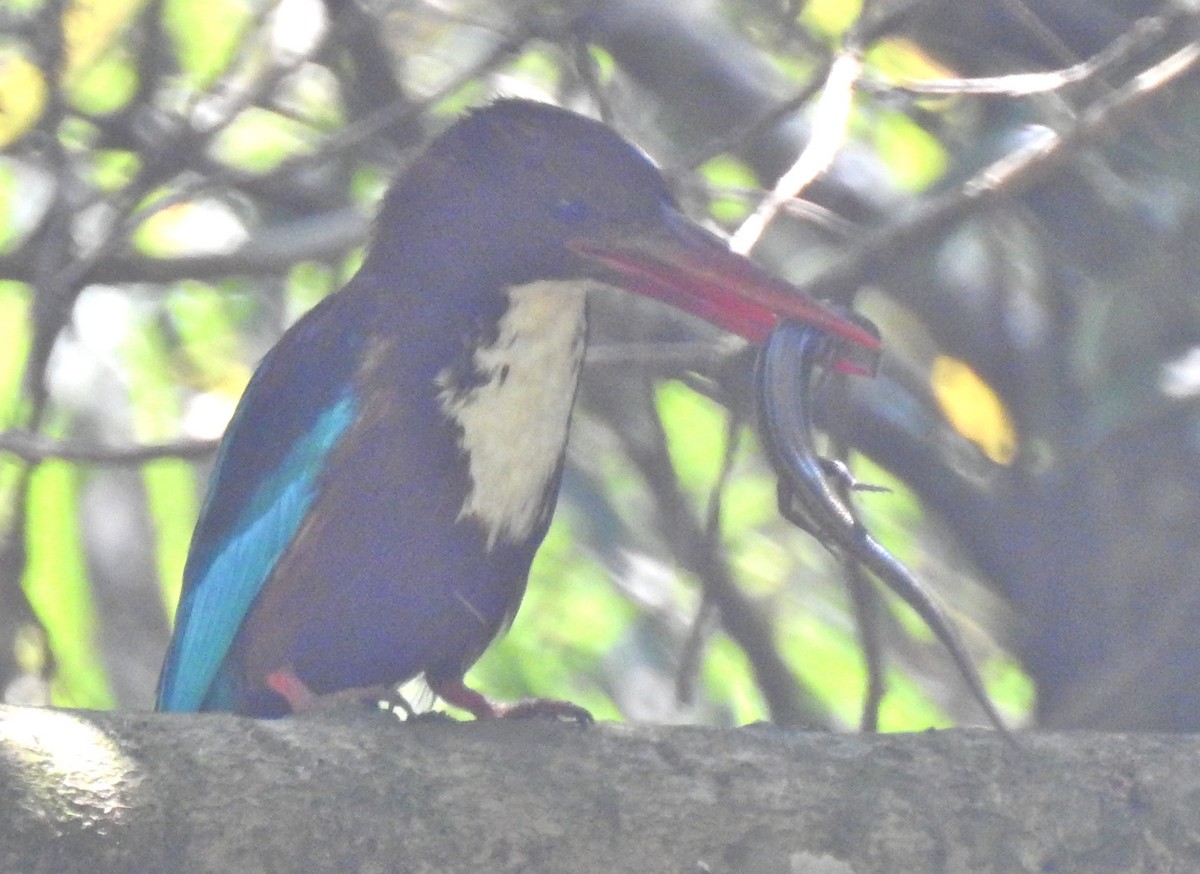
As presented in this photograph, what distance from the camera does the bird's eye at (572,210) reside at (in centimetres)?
257

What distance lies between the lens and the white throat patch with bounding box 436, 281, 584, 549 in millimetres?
2568

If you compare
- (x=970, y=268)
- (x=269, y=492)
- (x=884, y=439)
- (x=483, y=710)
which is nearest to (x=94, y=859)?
(x=483, y=710)

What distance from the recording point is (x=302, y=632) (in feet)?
8.60

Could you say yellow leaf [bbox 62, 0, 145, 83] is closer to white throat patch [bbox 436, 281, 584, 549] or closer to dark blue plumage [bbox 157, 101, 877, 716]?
dark blue plumage [bbox 157, 101, 877, 716]

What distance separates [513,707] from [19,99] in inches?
64.9

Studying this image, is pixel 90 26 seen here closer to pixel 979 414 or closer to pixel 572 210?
Answer: pixel 572 210

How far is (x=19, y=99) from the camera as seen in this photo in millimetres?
3402

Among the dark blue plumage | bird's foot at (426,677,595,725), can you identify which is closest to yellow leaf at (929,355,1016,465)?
the dark blue plumage

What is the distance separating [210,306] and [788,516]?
2.03 m

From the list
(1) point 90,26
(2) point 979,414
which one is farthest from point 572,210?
(1) point 90,26

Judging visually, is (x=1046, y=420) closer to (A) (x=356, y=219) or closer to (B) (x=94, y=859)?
(A) (x=356, y=219)

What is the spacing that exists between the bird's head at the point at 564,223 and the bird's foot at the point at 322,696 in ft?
1.85

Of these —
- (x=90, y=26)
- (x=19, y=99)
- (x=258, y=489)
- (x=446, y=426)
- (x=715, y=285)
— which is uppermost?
(x=90, y=26)

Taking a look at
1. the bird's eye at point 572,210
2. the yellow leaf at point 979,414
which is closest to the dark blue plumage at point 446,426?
the bird's eye at point 572,210
